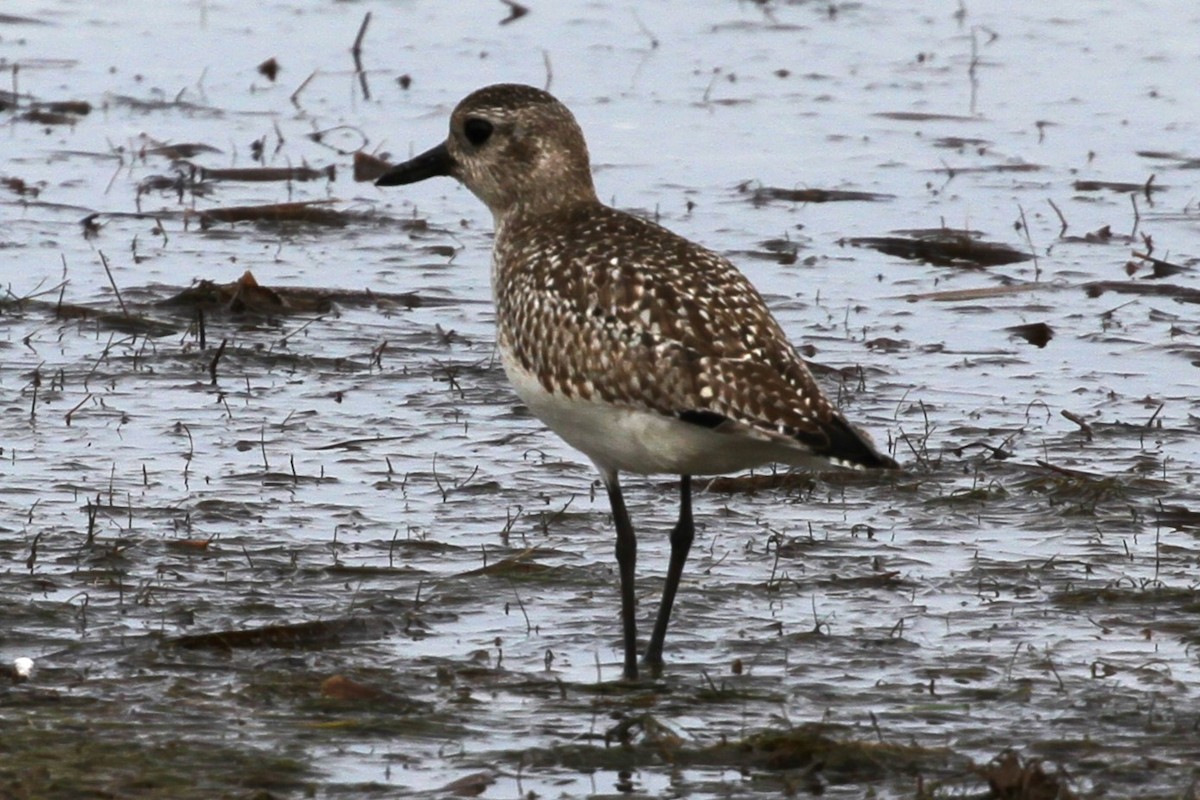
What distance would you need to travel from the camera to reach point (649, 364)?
6.94 metres

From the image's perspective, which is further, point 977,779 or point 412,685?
point 412,685

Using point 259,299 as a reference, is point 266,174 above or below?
above

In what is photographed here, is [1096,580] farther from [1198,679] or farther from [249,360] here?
[249,360]

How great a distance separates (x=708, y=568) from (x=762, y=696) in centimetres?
141

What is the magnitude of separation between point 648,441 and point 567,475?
2604 mm

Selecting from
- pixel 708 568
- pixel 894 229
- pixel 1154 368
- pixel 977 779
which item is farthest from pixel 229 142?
pixel 977 779

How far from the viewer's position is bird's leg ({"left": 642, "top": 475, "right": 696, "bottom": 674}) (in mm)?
7430

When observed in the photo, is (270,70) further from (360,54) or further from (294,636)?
(294,636)

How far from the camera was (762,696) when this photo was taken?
7043 millimetres

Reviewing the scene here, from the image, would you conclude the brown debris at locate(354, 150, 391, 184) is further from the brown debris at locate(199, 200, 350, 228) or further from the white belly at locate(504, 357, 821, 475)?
the white belly at locate(504, 357, 821, 475)

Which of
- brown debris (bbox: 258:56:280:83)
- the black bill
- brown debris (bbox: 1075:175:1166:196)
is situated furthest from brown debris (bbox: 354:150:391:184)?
the black bill

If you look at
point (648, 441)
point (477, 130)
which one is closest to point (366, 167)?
point (477, 130)

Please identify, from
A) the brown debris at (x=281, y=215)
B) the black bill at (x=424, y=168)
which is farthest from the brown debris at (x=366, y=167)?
the black bill at (x=424, y=168)

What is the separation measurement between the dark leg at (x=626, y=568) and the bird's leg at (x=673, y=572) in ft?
0.21
